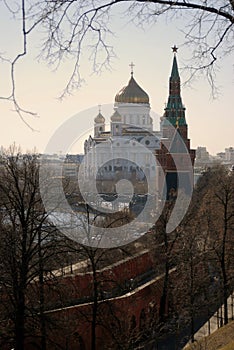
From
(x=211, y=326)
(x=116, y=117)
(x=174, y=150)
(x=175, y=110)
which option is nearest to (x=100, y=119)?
(x=116, y=117)

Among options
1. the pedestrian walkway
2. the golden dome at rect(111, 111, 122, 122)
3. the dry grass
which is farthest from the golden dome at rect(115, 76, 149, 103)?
the dry grass

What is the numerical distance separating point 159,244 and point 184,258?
3.84 meters

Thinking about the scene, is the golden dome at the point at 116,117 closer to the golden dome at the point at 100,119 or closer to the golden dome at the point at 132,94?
the golden dome at the point at 132,94

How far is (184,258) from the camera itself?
15.0 m

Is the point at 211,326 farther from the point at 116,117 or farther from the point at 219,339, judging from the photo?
the point at 116,117

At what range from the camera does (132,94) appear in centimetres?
5100

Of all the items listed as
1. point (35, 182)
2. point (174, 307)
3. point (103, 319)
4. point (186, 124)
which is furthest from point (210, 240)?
point (186, 124)

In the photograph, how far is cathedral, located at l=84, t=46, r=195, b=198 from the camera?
3506 centimetres

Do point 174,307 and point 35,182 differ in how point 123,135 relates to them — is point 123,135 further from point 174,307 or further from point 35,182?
point 35,182

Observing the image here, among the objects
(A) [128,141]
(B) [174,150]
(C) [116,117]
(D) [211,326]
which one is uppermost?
(C) [116,117]

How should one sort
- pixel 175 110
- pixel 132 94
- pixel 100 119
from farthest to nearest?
pixel 100 119 < pixel 132 94 < pixel 175 110

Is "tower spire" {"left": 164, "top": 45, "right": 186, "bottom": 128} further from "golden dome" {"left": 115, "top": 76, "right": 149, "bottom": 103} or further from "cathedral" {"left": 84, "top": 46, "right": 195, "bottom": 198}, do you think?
"golden dome" {"left": 115, "top": 76, "right": 149, "bottom": 103}

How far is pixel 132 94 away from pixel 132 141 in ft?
16.6

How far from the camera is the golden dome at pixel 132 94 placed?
50.0 metres
